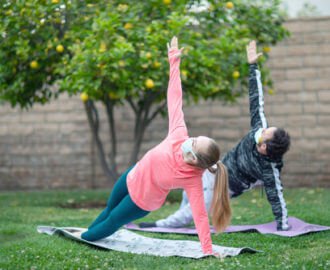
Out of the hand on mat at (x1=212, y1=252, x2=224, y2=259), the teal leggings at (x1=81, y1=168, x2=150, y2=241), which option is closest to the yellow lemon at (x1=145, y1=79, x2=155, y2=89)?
the teal leggings at (x1=81, y1=168, x2=150, y2=241)

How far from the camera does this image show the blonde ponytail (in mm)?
4496

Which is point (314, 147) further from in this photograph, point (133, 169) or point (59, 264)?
point (59, 264)

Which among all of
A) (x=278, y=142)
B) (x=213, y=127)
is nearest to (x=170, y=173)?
(x=278, y=142)

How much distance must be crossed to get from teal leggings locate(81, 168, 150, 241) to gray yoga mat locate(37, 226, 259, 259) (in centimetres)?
9

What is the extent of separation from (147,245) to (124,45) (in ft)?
8.19

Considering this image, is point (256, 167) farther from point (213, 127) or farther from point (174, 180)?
point (213, 127)

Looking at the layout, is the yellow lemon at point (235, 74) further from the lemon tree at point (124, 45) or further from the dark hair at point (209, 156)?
the dark hair at point (209, 156)

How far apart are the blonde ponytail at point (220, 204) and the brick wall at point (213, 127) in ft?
16.5

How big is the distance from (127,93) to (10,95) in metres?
1.82

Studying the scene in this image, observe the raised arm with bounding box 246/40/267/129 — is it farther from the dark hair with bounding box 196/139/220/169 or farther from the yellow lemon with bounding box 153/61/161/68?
the yellow lemon with bounding box 153/61/161/68

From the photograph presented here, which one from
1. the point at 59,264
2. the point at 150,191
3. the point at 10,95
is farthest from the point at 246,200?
the point at 59,264

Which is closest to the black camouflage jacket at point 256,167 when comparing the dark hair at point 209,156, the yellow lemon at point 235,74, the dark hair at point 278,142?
the dark hair at point 278,142

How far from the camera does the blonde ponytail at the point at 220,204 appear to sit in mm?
4496

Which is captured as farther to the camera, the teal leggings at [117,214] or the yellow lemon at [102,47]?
the yellow lemon at [102,47]
